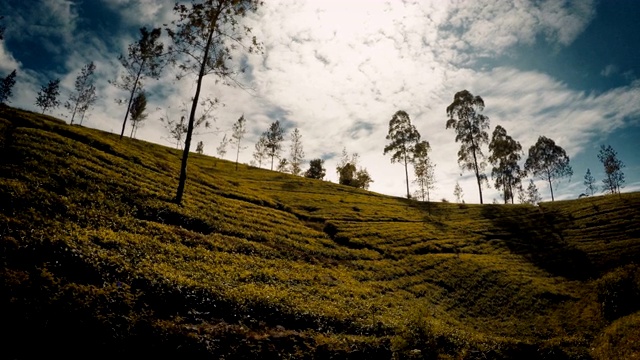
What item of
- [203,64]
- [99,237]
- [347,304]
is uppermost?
[203,64]

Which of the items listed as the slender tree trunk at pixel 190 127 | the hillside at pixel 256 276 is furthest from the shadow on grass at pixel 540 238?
the slender tree trunk at pixel 190 127

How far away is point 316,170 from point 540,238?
304ft

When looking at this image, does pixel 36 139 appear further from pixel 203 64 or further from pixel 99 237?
pixel 99 237

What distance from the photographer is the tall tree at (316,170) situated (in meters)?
137

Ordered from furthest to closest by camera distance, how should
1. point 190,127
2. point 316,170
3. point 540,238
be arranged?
point 316,170, point 540,238, point 190,127

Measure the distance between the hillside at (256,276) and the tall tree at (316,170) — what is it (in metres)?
81.5

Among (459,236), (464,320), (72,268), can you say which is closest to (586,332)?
(464,320)

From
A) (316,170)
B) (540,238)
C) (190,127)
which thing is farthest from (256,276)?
(316,170)

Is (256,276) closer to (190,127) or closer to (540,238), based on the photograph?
(190,127)

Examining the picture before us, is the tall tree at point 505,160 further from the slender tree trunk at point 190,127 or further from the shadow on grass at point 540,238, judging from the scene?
the slender tree trunk at point 190,127

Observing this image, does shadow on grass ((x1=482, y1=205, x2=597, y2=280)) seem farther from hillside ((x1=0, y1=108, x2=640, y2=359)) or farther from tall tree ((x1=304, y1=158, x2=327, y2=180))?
tall tree ((x1=304, y1=158, x2=327, y2=180))

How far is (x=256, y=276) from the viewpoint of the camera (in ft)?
78.9

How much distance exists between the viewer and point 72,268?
51.5 ft

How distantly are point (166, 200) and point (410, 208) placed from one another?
55910 mm
